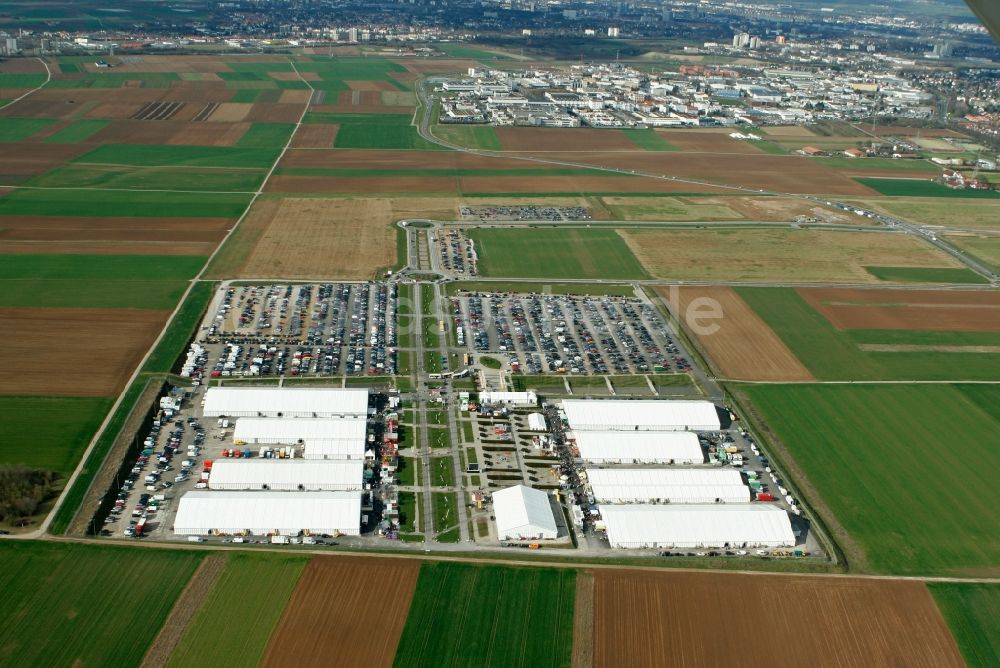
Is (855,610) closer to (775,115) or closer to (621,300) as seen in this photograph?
(621,300)

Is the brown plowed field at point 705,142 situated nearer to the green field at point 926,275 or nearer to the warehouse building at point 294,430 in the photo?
the green field at point 926,275

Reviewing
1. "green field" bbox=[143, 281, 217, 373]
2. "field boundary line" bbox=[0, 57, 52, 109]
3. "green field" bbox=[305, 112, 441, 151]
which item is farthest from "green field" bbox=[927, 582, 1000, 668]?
"field boundary line" bbox=[0, 57, 52, 109]

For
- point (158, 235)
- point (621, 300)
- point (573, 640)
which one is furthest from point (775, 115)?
point (573, 640)

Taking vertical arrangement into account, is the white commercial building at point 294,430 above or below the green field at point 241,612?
above

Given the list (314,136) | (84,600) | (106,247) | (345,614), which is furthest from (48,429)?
(314,136)

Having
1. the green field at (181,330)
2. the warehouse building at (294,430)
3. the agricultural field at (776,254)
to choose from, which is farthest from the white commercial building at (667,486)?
the agricultural field at (776,254)

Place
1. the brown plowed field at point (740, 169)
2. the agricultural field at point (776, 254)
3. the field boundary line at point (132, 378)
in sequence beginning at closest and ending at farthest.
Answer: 1. the field boundary line at point (132, 378)
2. the agricultural field at point (776, 254)
3. the brown plowed field at point (740, 169)

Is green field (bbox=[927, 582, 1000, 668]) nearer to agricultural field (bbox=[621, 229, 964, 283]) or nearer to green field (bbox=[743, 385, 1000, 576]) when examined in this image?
green field (bbox=[743, 385, 1000, 576])
